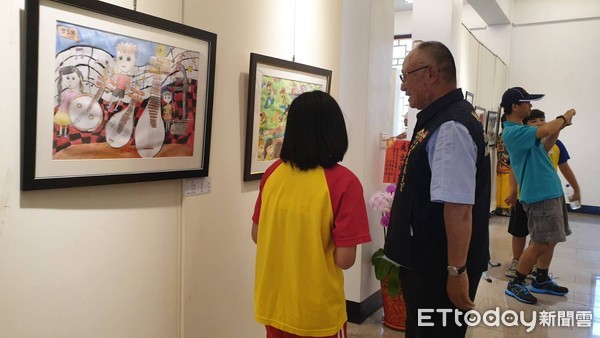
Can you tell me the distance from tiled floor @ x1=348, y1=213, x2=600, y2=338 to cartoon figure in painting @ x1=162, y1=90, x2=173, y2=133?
212 cm

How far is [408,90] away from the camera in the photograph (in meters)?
1.83

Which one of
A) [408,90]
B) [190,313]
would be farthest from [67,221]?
[408,90]

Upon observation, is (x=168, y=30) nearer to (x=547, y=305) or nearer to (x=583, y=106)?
(x=547, y=305)

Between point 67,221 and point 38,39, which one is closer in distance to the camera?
point 38,39

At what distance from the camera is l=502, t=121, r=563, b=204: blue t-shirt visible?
3.57 metres

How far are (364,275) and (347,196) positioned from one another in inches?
77.7

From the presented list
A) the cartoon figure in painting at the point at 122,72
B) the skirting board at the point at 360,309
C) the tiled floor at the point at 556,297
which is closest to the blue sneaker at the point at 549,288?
the tiled floor at the point at 556,297

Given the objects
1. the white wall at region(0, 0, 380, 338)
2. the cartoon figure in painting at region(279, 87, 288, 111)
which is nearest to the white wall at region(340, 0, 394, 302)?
the white wall at region(0, 0, 380, 338)

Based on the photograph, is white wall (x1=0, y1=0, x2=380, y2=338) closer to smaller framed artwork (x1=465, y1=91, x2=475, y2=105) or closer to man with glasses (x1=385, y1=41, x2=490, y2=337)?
man with glasses (x1=385, y1=41, x2=490, y2=337)

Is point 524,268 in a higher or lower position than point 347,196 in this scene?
lower

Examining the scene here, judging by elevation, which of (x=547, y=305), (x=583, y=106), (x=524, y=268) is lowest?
(x=547, y=305)

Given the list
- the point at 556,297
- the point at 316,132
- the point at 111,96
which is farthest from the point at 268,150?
the point at 556,297

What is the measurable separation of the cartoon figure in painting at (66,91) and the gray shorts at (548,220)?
3554 millimetres

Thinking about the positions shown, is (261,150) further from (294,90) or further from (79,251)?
(79,251)
